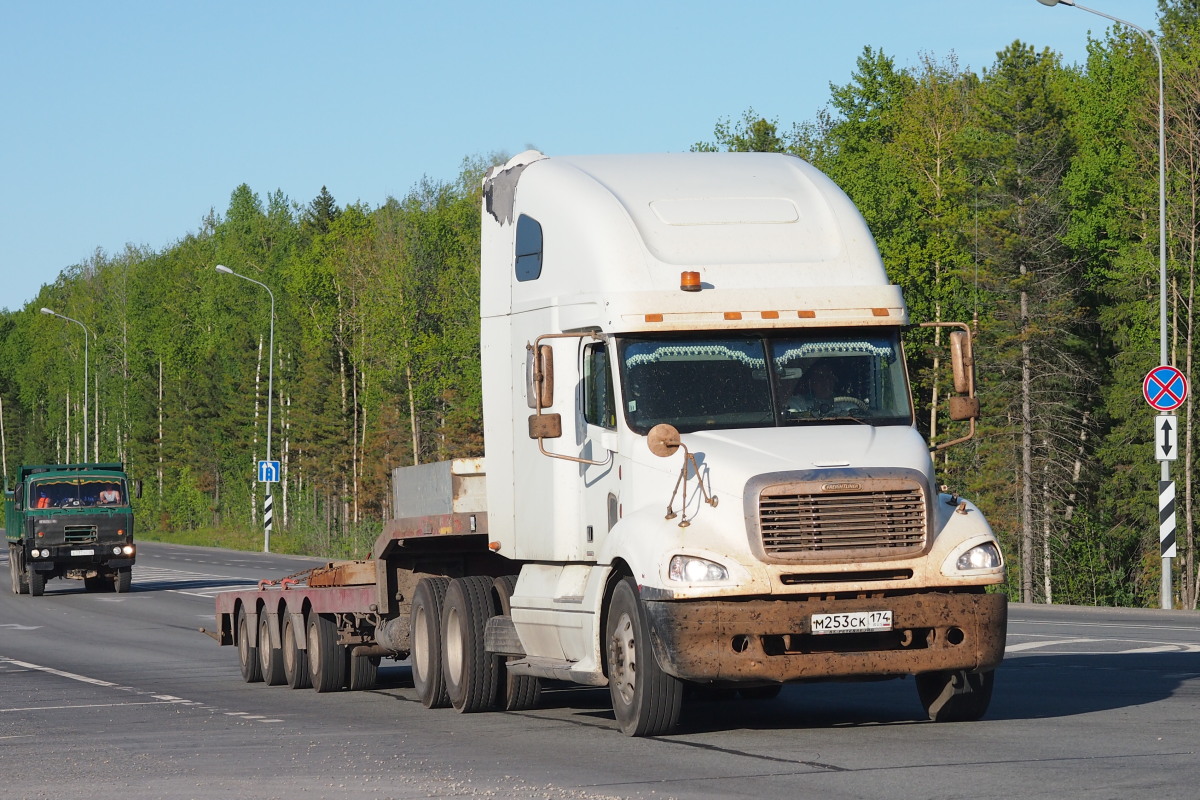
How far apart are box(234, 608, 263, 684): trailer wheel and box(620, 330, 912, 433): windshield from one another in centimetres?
830

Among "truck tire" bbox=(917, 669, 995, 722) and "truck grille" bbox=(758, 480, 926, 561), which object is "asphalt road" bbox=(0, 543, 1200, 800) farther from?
"truck grille" bbox=(758, 480, 926, 561)

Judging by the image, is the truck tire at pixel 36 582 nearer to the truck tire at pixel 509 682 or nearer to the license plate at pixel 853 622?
the truck tire at pixel 509 682

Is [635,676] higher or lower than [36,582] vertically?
higher

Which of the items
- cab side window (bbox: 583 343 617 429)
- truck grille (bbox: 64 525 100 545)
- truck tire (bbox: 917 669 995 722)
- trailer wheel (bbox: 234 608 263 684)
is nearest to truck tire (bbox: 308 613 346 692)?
trailer wheel (bbox: 234 608 263 684)

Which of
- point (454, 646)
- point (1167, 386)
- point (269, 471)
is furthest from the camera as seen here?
point (269, 471)

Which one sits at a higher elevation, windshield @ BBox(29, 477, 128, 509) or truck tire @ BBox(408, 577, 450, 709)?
windshield @ BBox(29, 477, 128, 509)

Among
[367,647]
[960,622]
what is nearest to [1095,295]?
[367,647]

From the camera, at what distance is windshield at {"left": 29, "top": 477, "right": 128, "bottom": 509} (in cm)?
4012

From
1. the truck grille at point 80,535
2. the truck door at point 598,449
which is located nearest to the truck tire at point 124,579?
the truck grille at point 80,535

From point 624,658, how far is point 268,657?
25.4 feet

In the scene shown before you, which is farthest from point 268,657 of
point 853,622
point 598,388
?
point 853,622

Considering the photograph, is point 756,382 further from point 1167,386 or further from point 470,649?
point 1167,386

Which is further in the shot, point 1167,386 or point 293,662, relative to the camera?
point 1167,386

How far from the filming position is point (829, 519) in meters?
11.3
